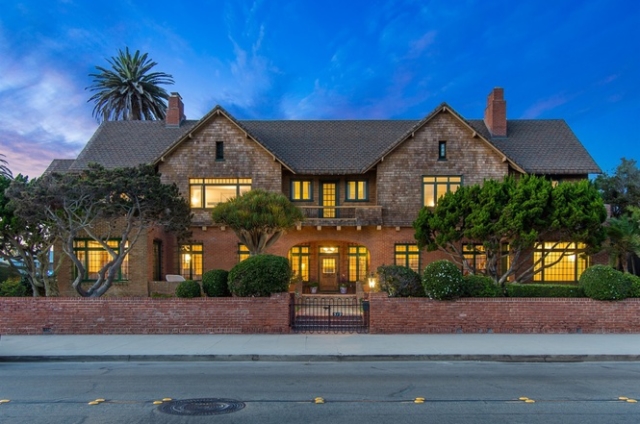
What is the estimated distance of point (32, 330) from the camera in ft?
51.3

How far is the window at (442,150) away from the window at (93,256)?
52.7 feet

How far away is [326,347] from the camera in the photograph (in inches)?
531

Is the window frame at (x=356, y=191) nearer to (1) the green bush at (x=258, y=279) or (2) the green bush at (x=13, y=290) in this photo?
(1) the green bush at (x=258, y=279)

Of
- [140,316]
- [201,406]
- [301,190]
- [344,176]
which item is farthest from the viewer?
[301,190]

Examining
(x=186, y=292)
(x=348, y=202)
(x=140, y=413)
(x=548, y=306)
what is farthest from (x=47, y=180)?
(x=548, y=306)

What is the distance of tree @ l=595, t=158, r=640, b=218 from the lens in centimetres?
2709

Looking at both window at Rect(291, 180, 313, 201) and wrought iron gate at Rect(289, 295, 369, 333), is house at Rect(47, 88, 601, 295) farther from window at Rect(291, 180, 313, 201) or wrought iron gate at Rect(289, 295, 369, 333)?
wrought iron gate at Rect(289, 295, 369, 333)

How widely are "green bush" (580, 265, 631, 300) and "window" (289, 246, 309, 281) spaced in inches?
588

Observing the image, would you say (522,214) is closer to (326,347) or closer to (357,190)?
(357,190)

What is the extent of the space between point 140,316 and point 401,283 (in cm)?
815

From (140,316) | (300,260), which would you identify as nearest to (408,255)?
(300,260)

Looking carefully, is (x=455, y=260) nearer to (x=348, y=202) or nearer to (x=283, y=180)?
(x=348, y=202)

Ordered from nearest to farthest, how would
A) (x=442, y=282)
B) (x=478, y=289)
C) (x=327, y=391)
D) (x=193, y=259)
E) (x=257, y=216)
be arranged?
(x=327, y=391) → (x=442, y=282) → (x=478, y=289) → (x=257, y=216) → (x=193, y=259)

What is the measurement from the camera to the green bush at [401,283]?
52.3 ft
